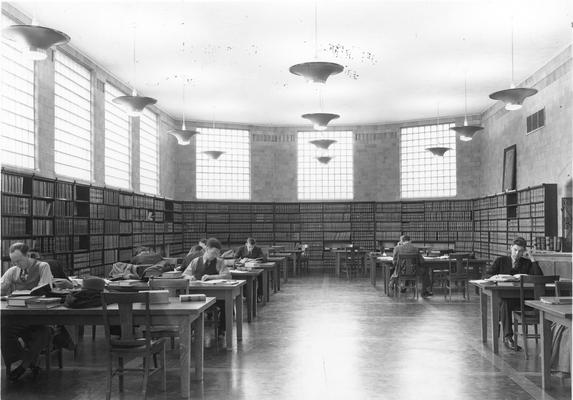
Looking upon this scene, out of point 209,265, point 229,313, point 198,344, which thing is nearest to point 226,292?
point 229,313

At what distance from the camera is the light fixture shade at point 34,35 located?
5957mm

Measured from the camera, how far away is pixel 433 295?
458 inches

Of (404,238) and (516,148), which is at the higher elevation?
(516,148)

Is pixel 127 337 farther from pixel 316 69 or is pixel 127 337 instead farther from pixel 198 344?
pixel 316 69

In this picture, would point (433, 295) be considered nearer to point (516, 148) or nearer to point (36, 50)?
point (516, 148)

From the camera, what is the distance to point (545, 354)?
16.5ft

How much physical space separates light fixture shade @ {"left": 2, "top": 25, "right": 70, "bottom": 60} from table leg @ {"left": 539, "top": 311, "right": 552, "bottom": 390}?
5.19m

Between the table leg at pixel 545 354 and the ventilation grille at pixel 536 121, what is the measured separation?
8.12m

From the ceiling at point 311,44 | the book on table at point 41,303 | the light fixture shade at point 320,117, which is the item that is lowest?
the book on table at point 41,303

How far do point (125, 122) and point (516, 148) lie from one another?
9.00m

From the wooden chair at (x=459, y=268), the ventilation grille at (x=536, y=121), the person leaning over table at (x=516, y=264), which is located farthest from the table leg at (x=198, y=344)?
the ventilation grille at (x=536, y=121)

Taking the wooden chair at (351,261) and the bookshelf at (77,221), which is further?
the wooden chair at (351,261)

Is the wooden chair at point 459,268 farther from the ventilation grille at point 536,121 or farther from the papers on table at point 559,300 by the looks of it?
the papers on table at point 559,300

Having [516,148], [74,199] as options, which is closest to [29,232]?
[74,199]
